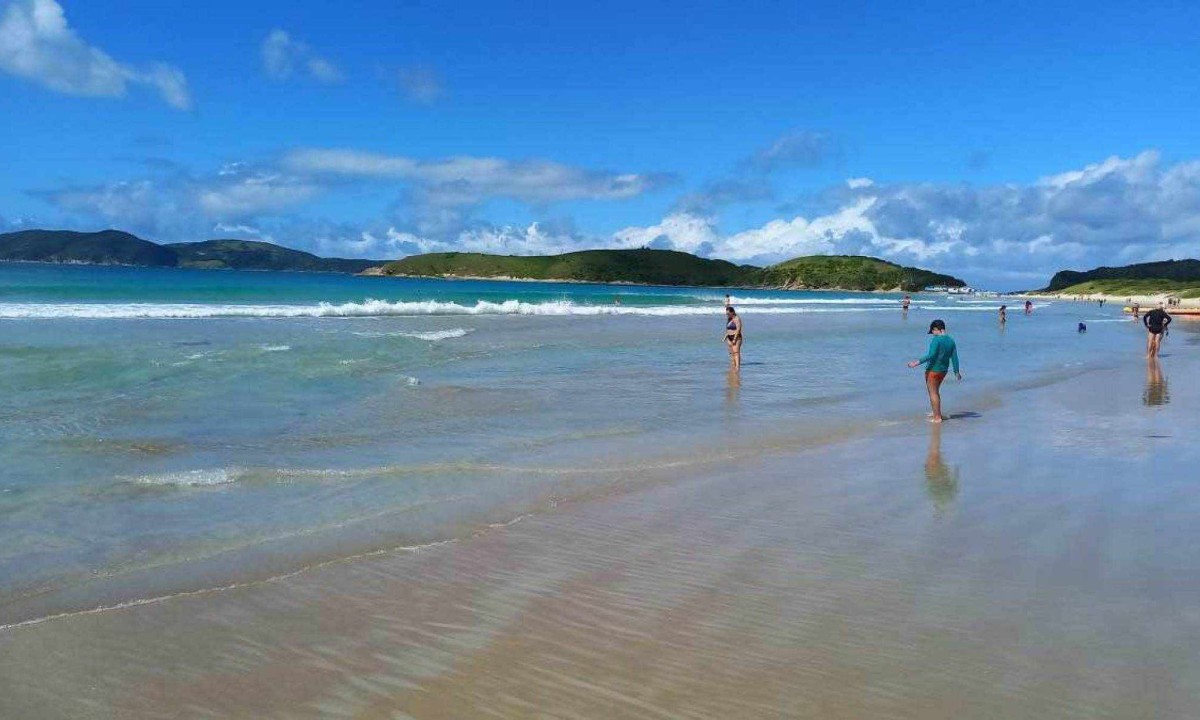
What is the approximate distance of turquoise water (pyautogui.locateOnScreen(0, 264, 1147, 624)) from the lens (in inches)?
273

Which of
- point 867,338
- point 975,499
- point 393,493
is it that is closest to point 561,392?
point 393,493

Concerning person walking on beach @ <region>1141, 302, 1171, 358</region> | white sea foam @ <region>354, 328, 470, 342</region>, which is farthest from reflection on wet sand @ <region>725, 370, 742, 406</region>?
person walking on beach @ <region>1141, 302, 1171, 358</region>

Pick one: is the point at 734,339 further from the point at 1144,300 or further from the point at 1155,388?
the point at 1144,300

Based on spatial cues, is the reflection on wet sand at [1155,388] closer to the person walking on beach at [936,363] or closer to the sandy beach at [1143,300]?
the person walking on beach at [936,363]

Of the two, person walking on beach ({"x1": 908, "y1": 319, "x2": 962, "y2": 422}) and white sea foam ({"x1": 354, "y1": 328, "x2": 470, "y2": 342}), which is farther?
white sea foam ({"x1": 354, "y1": 328, "x2": 470, "y2": 342})

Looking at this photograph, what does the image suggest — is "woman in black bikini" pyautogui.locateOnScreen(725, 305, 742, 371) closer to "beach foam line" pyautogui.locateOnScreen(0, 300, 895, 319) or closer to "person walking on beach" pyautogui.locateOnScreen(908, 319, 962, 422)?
"person walking on beach" pyautogui.locateOnScreen(908, 319, 962, 422)

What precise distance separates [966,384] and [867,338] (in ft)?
59.8

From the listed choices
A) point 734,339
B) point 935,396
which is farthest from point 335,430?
point 734,339

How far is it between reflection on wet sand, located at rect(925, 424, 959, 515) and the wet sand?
0.18 metres

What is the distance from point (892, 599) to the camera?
18.5 ft

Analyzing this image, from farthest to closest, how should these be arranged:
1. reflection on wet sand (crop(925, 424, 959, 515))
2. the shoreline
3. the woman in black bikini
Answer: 1. the shoreline
2. the woman in black bikini
3. reflection on wet sand (crop(925, 424, 959, 515))

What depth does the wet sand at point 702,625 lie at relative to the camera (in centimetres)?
428

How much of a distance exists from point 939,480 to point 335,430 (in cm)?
837

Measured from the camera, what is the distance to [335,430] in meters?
12.2
